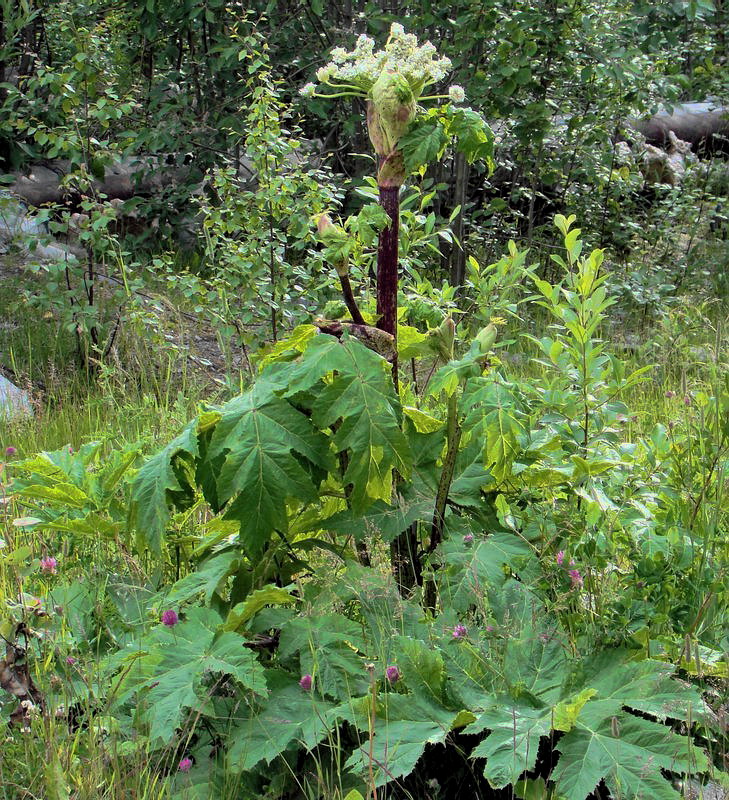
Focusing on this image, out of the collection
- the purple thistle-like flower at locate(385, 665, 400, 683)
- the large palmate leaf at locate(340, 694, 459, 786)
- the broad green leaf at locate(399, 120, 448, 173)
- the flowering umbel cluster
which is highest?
the flowering umbel cluster

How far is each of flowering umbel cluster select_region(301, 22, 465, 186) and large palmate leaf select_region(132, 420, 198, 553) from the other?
839 mm

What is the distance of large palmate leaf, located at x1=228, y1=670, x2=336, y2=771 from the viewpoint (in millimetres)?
1771

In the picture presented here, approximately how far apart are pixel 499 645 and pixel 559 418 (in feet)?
2.66

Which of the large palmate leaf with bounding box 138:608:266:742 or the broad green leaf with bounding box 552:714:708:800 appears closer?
the broad green leaf with bounding box 552:714:708:800

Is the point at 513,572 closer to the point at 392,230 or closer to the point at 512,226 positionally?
the point at 392,230

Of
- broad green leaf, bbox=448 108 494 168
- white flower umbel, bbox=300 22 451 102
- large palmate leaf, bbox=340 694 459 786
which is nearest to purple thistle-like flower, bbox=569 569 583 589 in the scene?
large palmate leaf, bbox=340 694 459 786

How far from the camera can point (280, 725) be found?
1837 mm

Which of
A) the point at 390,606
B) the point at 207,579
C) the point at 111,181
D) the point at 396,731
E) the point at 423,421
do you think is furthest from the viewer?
the point at 111,181

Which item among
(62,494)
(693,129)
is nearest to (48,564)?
(62,494)

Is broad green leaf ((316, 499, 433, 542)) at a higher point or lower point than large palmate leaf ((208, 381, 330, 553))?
lower

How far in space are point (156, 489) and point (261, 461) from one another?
0.27 metres

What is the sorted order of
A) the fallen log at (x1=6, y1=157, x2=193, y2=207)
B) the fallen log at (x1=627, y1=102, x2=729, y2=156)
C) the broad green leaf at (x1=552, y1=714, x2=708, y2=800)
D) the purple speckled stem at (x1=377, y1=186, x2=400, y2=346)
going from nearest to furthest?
the broad green leaf at (x1=552, y1=714, x2=708, y2=800) → the purple speckled stem at (x1=377, y1=186, x2=400, y2=346) → the fallen log at (x1=6, y1=157, x2=193, y2=207) → the fallen log at (x1=627, y1=102, x2=729, y2=156)

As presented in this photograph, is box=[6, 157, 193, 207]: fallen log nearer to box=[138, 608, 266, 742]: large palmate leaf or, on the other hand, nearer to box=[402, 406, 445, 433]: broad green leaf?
box=[402, 406, 445, 433]: broad green leaf

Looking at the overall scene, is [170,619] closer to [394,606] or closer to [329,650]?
[329,650]
